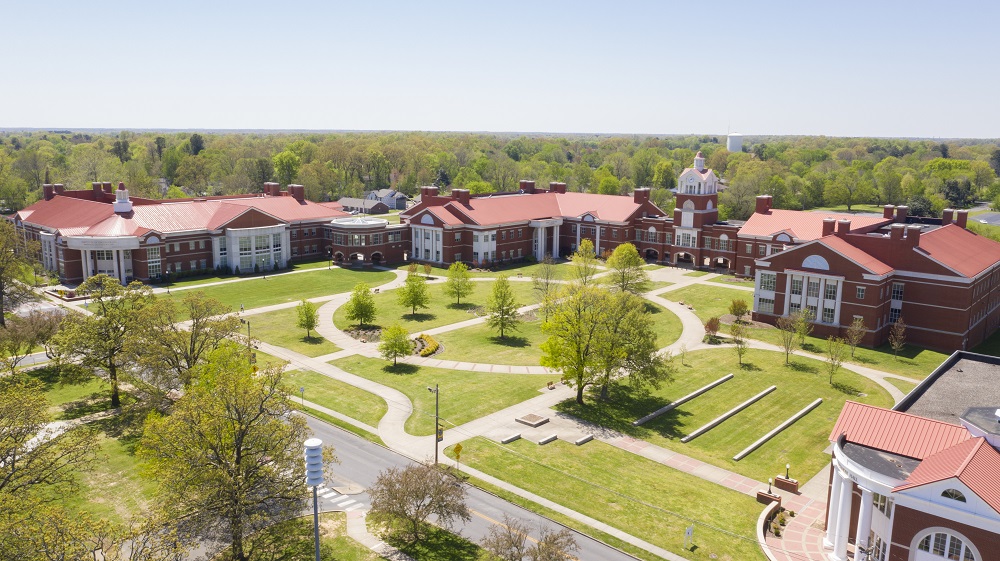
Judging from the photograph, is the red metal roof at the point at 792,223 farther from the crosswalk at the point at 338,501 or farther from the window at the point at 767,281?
the crosswalk at the point at 338,501

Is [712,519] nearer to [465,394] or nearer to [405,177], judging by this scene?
[465,394]

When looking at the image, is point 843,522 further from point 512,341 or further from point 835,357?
point 512,341

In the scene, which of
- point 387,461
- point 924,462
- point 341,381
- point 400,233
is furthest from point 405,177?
point 924,462

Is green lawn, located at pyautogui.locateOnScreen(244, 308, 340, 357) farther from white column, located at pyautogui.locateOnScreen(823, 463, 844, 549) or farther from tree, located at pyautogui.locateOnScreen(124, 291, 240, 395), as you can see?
white column, located at pyautogui.locateOnScreen(823, 463, 844, 549)

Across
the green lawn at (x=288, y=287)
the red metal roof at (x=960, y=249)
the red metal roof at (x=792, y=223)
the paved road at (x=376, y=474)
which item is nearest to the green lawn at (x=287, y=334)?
the green lawn at (x=288, y=287)

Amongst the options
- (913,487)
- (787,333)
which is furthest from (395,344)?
(913,487)
